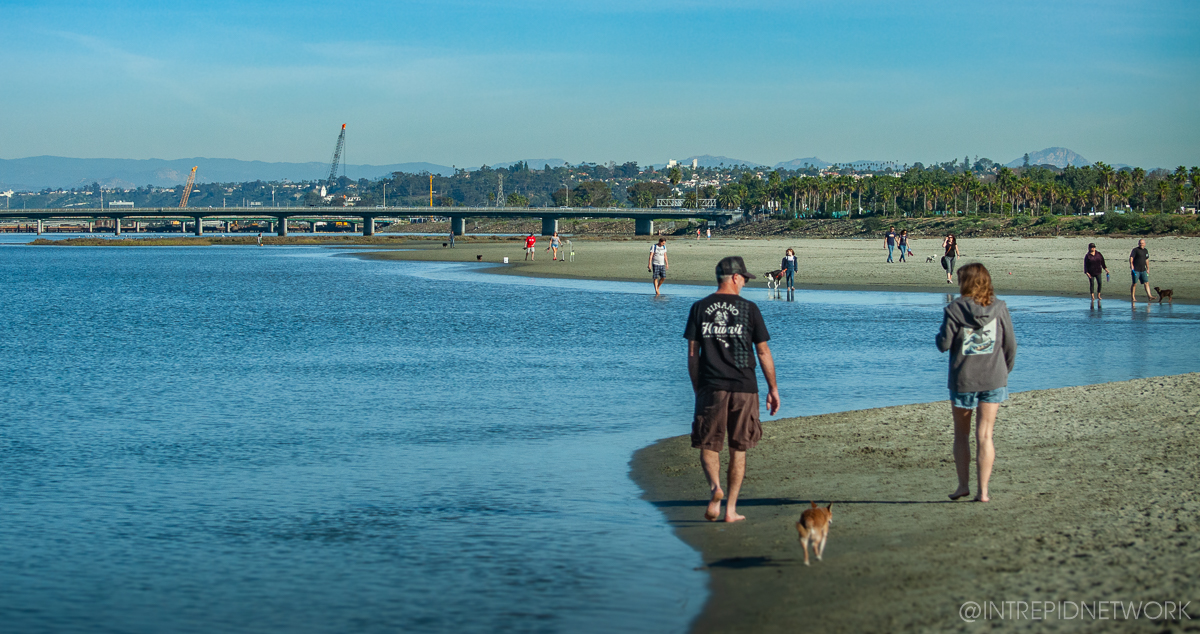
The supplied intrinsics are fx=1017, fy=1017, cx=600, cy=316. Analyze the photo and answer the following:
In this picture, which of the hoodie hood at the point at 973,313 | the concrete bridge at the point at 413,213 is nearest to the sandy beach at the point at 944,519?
the hoodie hood at the point at 973,313

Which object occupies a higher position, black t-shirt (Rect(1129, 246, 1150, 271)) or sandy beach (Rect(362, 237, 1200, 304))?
black t-shirt (Rect(1129, 246, 1150, 271))

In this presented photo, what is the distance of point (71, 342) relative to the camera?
23.7 metres

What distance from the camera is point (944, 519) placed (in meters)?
7.18

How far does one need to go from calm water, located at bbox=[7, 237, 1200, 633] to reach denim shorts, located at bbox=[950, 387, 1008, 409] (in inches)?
88.6

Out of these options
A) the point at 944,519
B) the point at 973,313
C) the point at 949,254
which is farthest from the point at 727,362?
the point at 949,254

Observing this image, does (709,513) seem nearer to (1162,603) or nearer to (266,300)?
(1162,603)

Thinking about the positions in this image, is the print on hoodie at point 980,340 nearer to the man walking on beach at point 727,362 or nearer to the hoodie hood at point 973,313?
the hoodie hood at point 973,313

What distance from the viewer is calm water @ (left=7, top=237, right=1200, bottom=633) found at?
633cm

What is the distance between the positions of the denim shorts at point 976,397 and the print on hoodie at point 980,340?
0.30m

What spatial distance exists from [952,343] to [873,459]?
2.36 m

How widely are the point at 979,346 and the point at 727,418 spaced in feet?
6.02

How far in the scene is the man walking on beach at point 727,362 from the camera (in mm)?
7000

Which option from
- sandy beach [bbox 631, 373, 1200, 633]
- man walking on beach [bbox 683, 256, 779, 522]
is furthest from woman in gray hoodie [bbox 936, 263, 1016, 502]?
man walking on beach [bbox 683, 256, 779, 522]

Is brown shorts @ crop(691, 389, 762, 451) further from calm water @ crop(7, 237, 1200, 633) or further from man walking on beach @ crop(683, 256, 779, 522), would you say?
calm water @ crop(7, 237, 1200, 633)
